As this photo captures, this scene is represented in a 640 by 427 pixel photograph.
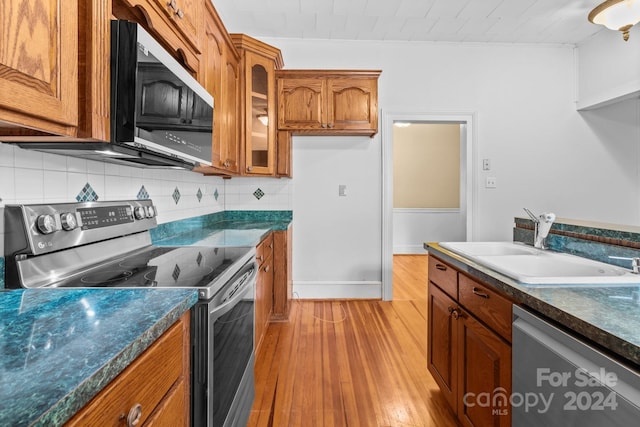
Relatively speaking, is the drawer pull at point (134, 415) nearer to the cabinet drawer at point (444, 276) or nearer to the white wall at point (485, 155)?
the cabinet drawer at point (444, 276)

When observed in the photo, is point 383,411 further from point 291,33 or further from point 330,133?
point 291,33

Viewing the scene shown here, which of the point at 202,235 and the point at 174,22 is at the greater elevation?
the point at 174,22

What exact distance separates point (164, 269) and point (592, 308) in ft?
4.32

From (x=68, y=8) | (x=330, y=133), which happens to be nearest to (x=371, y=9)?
(x=330, y=133)

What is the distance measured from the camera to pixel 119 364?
0.54 metres

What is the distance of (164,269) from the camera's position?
116 centimetres

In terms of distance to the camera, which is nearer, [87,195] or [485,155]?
[87,195]

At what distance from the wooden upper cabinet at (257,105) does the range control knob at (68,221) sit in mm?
1536

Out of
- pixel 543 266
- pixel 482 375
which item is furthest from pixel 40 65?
pixel 543 266

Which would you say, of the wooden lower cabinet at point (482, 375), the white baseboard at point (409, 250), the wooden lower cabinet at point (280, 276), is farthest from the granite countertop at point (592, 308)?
the white baseboard at point (409, 250)

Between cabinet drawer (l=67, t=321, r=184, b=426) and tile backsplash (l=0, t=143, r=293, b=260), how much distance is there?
2.07 ft

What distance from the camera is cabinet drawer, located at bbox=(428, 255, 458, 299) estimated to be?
4.85 feet

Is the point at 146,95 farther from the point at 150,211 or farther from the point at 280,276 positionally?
the point at 280,276

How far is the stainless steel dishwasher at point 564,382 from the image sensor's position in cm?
66
